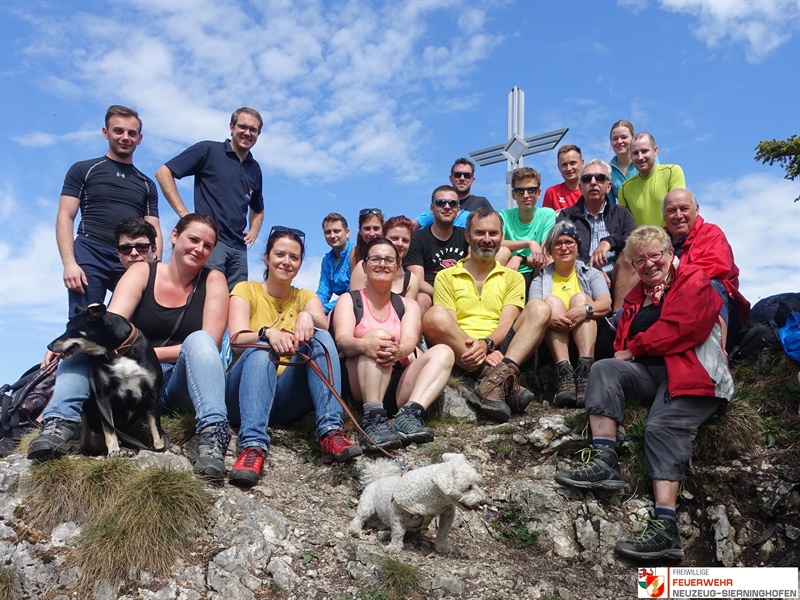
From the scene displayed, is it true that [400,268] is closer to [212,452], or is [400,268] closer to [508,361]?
[508,361]

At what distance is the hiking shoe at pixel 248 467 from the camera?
16.2 ft

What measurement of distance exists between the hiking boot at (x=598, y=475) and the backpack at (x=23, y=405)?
179 inches

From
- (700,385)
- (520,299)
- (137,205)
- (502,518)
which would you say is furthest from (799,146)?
(137,205)

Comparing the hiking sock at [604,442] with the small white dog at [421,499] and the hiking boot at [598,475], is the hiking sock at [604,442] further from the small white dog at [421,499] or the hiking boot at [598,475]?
the small white dog at [421,499]

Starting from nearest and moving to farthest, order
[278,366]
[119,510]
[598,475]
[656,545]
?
[119,510] < [656,545] < [598,475] < [278,366]

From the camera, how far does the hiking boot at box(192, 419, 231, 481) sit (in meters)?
4.82

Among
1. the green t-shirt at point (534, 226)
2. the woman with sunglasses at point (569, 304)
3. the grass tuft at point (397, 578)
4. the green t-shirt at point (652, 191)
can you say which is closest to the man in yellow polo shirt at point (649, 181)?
the green t-shirt at point (652, 191)

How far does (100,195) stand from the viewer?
684 centimetres

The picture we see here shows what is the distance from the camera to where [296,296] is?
245 inches

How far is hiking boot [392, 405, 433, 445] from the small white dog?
3.17 feet

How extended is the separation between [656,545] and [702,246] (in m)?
3.16

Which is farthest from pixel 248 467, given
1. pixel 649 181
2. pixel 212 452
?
pixel 649 181

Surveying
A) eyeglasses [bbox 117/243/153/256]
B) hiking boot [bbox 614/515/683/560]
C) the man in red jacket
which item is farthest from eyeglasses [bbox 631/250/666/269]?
eyeglasses [bbox 117/243/153/256]

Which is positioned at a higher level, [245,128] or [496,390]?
[245,128]
